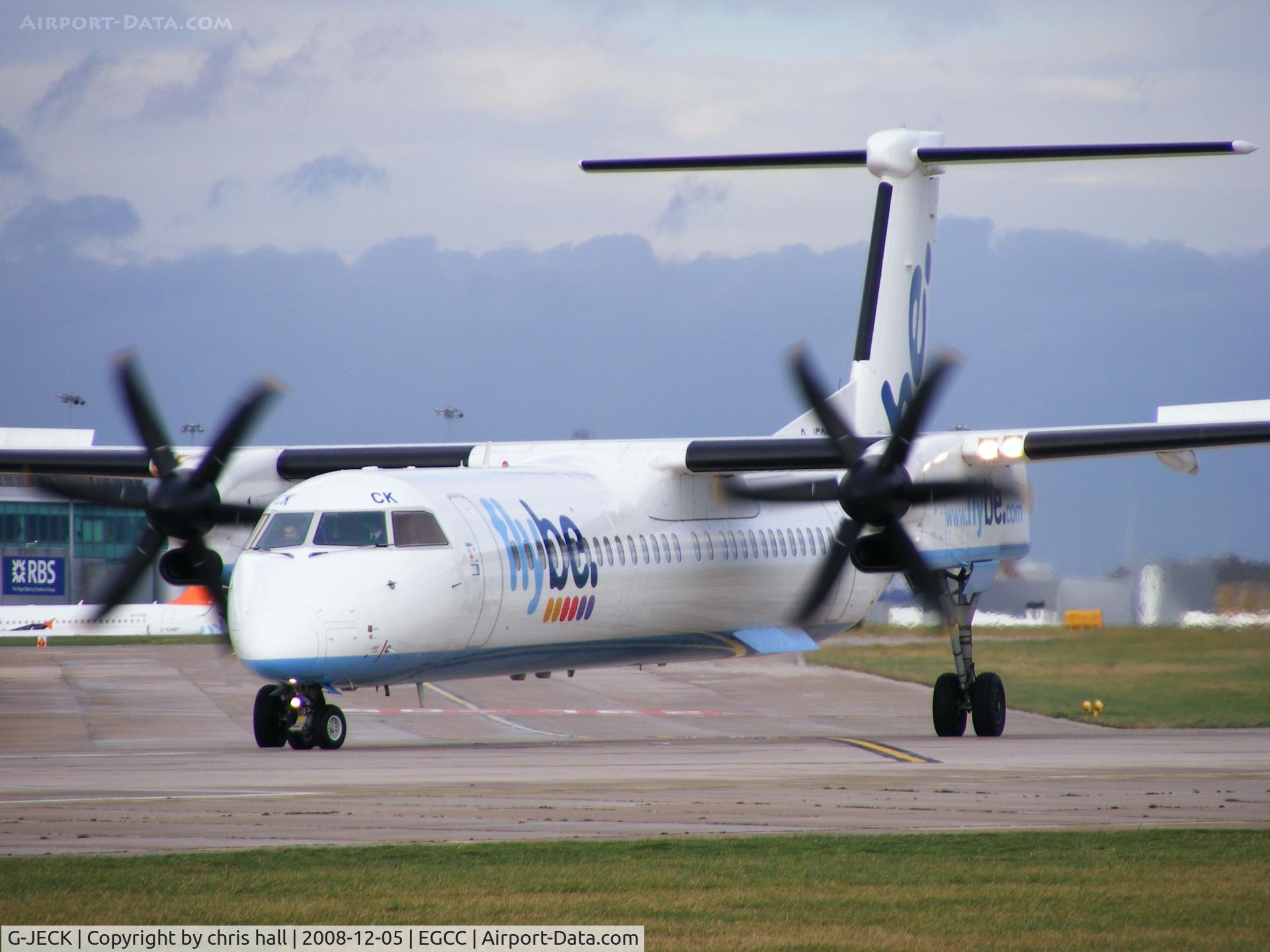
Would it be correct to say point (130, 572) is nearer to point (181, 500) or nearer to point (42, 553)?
point (181, 500)

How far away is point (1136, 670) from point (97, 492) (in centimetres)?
1439

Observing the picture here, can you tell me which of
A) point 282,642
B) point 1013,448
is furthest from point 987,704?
point 282,642

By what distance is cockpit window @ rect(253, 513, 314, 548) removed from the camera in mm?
16391

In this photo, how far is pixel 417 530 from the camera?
55.0ft

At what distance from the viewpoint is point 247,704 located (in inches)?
1048

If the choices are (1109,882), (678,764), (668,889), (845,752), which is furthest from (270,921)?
(845,752)

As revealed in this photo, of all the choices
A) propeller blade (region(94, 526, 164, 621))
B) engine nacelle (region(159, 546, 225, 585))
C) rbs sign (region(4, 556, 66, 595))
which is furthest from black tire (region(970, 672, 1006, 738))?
rbs sign (region(4, 556, 66, 595))

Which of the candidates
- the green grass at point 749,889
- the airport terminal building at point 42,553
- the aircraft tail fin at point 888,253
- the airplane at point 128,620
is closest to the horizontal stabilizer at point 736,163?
the aircraft tail fin at point 888,253

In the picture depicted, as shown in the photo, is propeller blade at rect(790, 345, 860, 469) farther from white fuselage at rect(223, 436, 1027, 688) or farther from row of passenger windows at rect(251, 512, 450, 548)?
row of passenger windows at rect(251, 512, 450, 548)

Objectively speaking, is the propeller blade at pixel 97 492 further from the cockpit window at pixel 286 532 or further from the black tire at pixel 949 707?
the black tire at pixel 949 707

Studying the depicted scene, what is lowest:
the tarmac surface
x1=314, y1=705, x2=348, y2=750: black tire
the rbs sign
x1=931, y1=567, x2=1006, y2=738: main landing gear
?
the tarmac surface

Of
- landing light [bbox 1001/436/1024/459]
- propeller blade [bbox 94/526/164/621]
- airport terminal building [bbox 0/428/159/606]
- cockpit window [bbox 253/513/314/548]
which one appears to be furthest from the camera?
airport terminal building [bbox 0/428/159/606]

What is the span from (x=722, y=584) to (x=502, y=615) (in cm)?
471

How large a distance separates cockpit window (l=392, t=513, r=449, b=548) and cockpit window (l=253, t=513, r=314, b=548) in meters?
0.84
